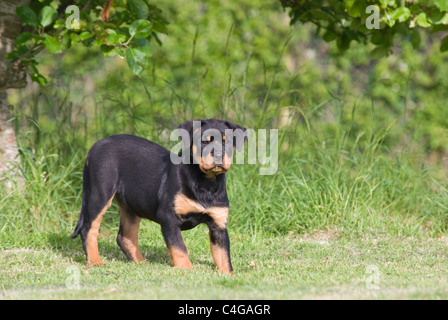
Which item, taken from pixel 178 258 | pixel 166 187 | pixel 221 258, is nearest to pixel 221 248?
pixel 221 258

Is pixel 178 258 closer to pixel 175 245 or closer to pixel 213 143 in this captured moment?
pixel 175 245

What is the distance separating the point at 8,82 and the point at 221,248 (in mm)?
3363

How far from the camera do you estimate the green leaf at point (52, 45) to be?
5844 millimetres

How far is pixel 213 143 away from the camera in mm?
4965

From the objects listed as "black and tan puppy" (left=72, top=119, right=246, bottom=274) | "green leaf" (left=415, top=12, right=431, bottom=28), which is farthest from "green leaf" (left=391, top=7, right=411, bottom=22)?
"black and tan puppy" (left=72, top=119, right=246, bottom=274)

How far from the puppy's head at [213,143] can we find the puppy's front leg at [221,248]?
484 mm

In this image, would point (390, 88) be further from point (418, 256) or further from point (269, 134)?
point (418, 256)

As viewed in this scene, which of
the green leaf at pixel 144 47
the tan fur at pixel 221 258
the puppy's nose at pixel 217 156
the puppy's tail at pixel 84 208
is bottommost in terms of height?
the tan fur at pixel 221 258

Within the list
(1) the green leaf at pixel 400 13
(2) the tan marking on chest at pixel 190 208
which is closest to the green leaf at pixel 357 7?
A: (1) the green leaf at pixel 400 13

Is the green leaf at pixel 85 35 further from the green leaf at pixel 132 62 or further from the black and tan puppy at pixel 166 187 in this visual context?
the black and tan puppy at pixel 166 187

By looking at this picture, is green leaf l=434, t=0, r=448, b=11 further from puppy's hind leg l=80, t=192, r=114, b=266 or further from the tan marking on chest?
puppy's hind leg l=80, t=192, r=114, b=266

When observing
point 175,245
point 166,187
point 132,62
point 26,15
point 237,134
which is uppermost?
point 26,15

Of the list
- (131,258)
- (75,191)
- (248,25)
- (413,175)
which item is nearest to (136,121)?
(75,191)

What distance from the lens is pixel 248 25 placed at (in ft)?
41.4
